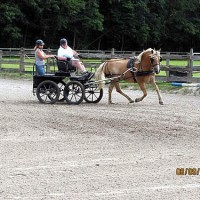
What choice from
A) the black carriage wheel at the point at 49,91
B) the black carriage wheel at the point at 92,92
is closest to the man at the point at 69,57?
the black carriage wheel at the point at 92,92

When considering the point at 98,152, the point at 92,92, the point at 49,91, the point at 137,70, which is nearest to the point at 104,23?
the point at 92,92

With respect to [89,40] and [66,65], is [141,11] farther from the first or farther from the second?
[66,65]

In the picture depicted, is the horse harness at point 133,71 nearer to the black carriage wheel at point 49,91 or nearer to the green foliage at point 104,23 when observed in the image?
the black carriage wheel at point 49,91

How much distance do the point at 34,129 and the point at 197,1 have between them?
6786cm

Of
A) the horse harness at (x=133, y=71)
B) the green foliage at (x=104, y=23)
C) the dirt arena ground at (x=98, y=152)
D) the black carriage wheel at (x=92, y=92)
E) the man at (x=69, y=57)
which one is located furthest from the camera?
the green foliage at (x=104, y=23)

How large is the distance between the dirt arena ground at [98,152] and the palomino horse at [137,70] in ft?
3.12

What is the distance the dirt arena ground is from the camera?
6043 millimetres

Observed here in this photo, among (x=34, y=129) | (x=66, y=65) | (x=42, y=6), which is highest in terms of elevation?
(x=42, y=6)

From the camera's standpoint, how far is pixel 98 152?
809 centimetres

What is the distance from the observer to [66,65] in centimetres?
1439

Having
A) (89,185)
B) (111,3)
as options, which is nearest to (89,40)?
(111,3)

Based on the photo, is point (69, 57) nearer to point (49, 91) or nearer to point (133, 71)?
point (49, 91)

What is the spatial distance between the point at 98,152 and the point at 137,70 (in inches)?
270

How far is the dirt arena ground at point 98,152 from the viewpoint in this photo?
604 cm
